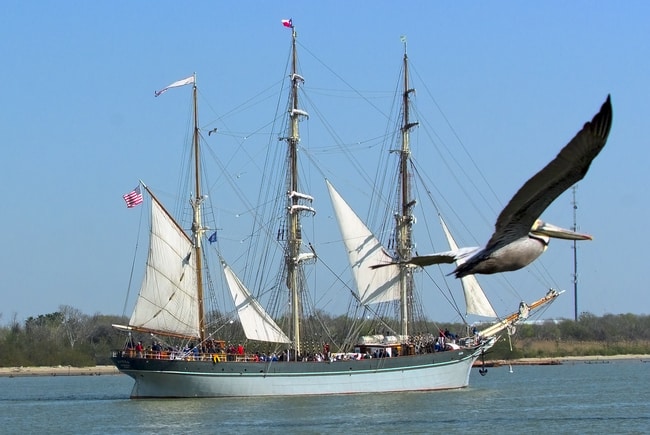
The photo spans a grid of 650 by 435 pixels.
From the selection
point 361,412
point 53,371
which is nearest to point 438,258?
point 361,412

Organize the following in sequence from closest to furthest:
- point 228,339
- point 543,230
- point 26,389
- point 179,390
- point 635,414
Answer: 1. point 543,230
2. point 635,414
3. point 179,390
4. point 228,339
5. point 26,389

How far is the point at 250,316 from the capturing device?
164ft

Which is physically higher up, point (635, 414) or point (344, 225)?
point (344, 225)

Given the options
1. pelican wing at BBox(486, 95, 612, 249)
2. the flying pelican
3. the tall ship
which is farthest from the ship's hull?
pelican wing at BBox(486, 95, 612, 249)

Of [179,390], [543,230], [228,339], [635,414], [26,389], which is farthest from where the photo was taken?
[26,389]

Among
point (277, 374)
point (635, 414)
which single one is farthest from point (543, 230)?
point (277, 374)

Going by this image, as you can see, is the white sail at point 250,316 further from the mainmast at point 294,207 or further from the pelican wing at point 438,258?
the pelican wing at point 438,258

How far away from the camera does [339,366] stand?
49125 millimetres

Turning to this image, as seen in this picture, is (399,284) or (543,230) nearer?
(543,230)

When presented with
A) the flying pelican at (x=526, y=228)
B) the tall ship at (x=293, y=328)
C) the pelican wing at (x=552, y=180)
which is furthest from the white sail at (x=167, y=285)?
the pelican wing at (x=552, y=180)

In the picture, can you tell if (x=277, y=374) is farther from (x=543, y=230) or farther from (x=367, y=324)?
(x=543, y=230)

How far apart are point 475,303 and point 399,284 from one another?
10.6ft

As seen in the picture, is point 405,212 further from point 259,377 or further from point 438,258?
point 438,258

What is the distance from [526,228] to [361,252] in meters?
39.8
